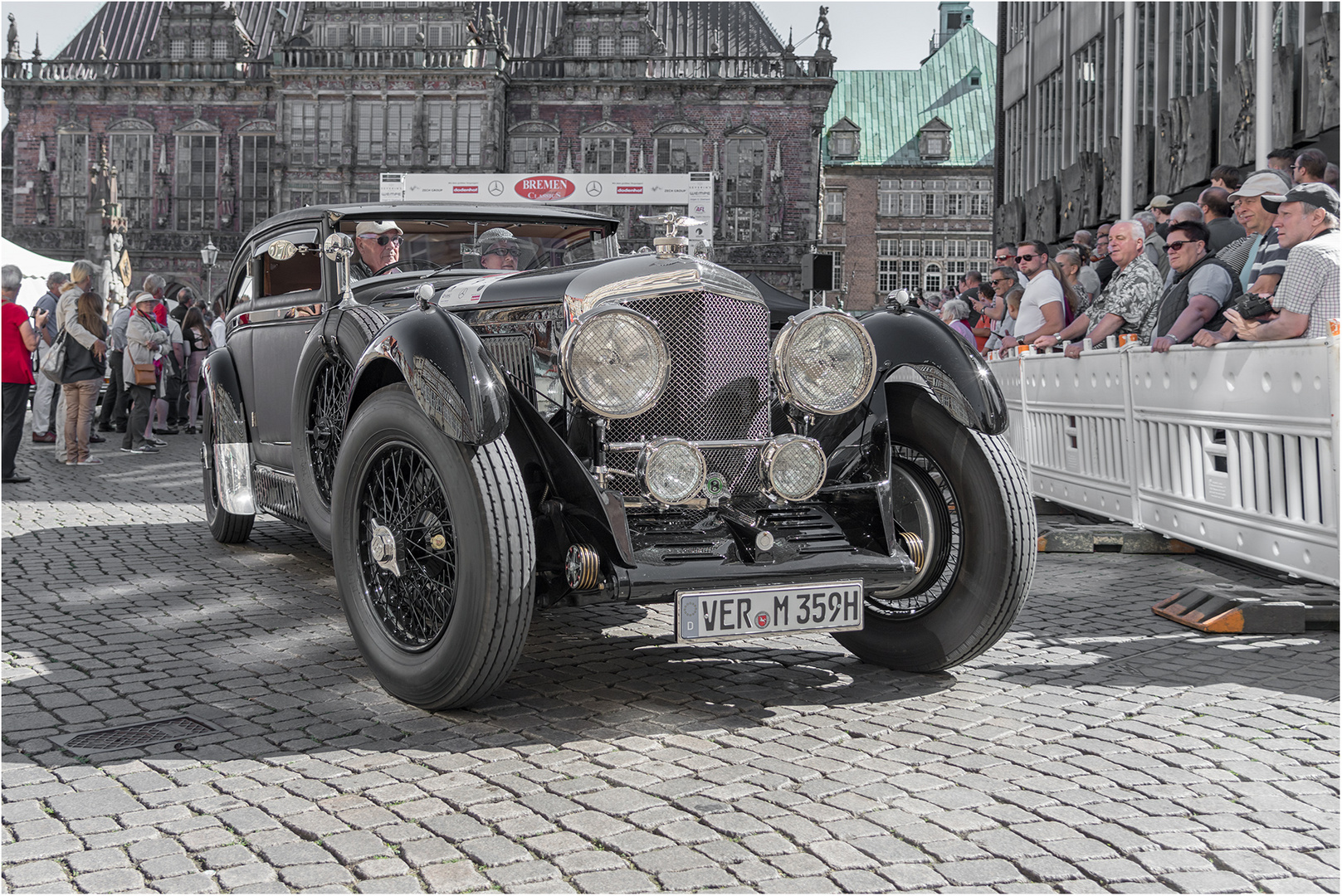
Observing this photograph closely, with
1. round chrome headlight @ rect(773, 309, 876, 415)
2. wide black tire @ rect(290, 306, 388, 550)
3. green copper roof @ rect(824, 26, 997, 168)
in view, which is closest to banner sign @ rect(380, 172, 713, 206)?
wide black tire @ rect(290, 306, 388, 550)

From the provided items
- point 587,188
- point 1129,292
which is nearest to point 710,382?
point 1129,292

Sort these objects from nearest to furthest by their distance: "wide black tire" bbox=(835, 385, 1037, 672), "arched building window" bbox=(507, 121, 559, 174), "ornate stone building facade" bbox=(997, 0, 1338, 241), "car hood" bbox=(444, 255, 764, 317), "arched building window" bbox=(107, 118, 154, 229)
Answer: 1. "car hood" bbox=(444, 255, 764, 317)
2. "wide black tire" bbox=(835, 385, 1037, 672)
3. "ornate stone building facade" bbox=(997, 0, 1338, 241)
4. "arched building window" bbox=(507, 121, 559, 174)
5. "arched building window" bbox=(107, 118, 154, 229)

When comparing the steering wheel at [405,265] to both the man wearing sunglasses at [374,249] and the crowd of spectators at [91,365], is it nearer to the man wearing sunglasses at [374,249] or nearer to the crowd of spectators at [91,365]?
the man wearing sunglasses at [374,249]

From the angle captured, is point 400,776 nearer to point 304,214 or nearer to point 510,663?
point 510,663

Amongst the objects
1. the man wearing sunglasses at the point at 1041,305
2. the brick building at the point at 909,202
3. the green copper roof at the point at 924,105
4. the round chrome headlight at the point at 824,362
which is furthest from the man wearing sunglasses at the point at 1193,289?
the green copper roof at the point at 924,105

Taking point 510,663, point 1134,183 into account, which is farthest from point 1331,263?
point 1134,183

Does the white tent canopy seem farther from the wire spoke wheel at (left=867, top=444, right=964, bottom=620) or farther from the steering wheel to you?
the wire spoke wheel at (left=867, top=444, right=964, bottom=620)

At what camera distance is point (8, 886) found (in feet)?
8.36

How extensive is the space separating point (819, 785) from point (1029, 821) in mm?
533

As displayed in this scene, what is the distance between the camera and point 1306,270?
5.68 m

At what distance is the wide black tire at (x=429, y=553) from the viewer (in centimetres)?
348

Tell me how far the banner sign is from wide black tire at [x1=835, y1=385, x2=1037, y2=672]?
23101mm

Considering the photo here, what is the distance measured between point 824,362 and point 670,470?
0.72 m

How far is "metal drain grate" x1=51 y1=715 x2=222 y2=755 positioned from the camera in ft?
11.5
